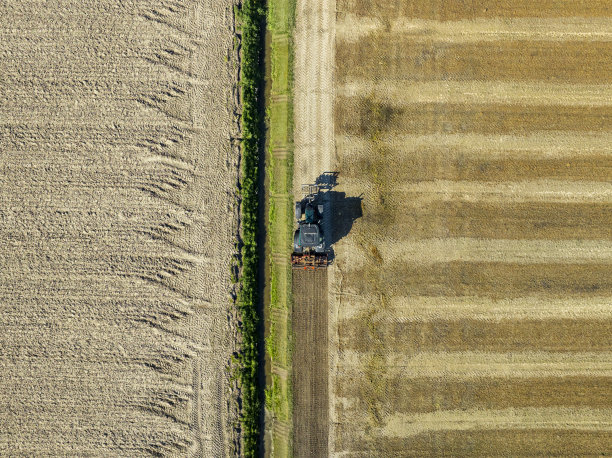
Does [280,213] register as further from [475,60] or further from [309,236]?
[475,60]

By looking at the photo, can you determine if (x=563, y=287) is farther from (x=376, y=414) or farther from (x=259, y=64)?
(x=259, y=64)

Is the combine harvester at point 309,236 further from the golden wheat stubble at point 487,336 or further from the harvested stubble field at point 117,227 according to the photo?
the golden wheat stubble at point 487,336

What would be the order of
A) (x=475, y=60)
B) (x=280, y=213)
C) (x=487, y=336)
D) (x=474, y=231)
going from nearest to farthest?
(x=487, y=336) → (x=474, y=231) → (x=475, y=60) → (x=280, y=213)

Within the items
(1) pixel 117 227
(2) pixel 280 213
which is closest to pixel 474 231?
(2) pixel 280 213

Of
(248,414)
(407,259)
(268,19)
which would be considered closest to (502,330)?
(407,259)

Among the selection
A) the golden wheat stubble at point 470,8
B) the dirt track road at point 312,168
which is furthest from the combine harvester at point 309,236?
the golden wheat stubble at point 470,8

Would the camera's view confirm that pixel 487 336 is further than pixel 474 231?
No
